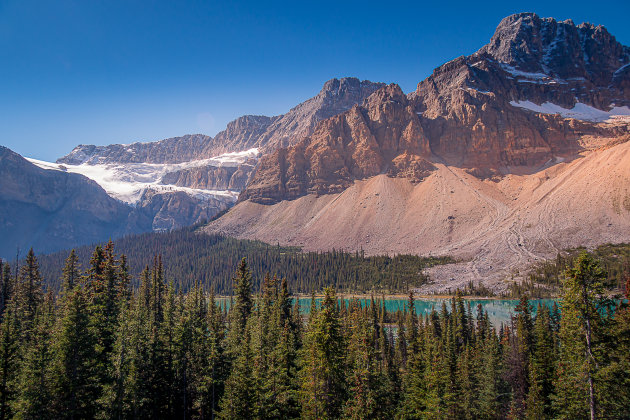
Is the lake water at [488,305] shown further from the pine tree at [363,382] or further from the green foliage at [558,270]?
the pine tree at [363,382]

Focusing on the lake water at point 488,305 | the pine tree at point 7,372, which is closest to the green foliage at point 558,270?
the lake water at point 488,305

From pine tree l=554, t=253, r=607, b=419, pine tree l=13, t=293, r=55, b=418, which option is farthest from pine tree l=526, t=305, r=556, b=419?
pine tree l=13, t=293, r=55, b=418

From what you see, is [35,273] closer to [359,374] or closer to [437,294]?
[359,374]

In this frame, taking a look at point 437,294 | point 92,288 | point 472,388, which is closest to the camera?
point 92,288

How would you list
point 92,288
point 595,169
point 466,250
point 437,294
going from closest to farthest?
point 92,288 → point 437,294 → point 466,250 → point 595,169

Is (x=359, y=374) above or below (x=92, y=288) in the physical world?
below

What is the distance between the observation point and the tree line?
2533 centimetres

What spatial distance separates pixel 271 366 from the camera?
3388 cm

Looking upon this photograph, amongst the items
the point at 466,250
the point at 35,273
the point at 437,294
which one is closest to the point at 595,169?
the point at 466,250

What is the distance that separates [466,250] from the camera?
177 m

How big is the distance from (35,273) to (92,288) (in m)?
22.4

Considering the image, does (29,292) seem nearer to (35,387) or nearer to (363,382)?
(35,387)

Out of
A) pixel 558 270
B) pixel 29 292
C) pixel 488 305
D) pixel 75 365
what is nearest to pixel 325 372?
pixel 75 365

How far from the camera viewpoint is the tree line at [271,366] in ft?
83.1
